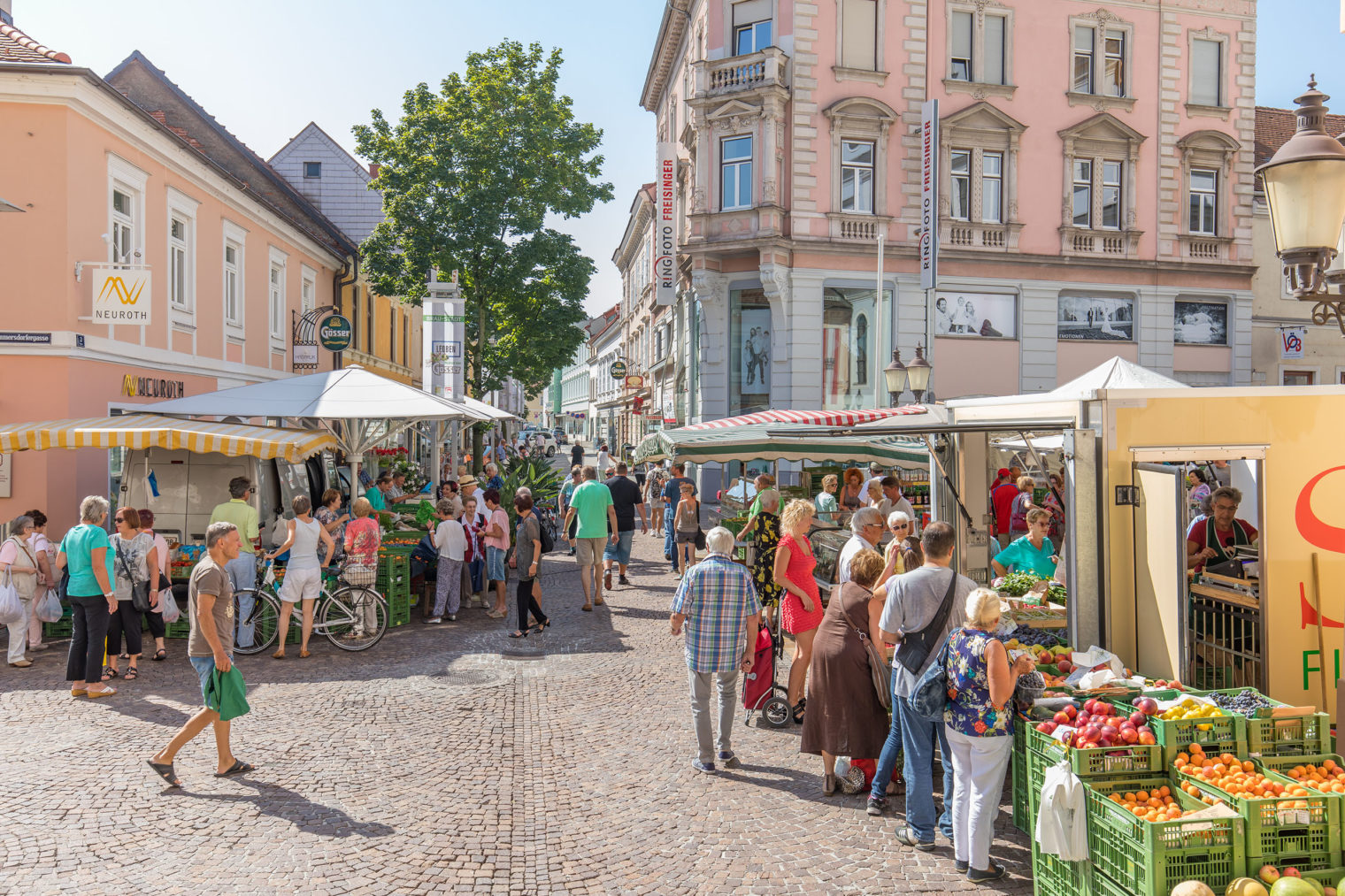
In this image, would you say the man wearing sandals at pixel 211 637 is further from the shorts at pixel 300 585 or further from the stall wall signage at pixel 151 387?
the stall wall signage at pixel 151 387

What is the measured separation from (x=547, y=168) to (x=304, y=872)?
23.9 m

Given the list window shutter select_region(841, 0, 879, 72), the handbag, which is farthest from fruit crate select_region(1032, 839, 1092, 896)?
window shutter select_region(841, 0, 879, 72)

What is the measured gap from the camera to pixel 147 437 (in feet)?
34.9

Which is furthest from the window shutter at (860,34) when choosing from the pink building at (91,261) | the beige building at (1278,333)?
the pink building at (91,261)

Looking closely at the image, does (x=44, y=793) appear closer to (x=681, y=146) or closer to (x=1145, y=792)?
(x=1145, y=792)

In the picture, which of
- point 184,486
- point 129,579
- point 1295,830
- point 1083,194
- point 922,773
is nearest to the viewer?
point 1295,830

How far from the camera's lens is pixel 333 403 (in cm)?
1299

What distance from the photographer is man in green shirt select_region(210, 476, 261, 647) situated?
32.6 ft

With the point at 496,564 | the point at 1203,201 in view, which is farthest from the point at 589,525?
the point at 1203,201

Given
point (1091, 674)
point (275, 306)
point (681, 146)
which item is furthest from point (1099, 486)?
point (681, 146)

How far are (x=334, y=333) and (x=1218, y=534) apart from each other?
19.6 metres

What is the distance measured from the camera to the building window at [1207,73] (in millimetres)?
26438

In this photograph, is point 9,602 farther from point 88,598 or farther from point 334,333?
point 334,333

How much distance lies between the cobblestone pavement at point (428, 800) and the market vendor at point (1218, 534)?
4.14 m
